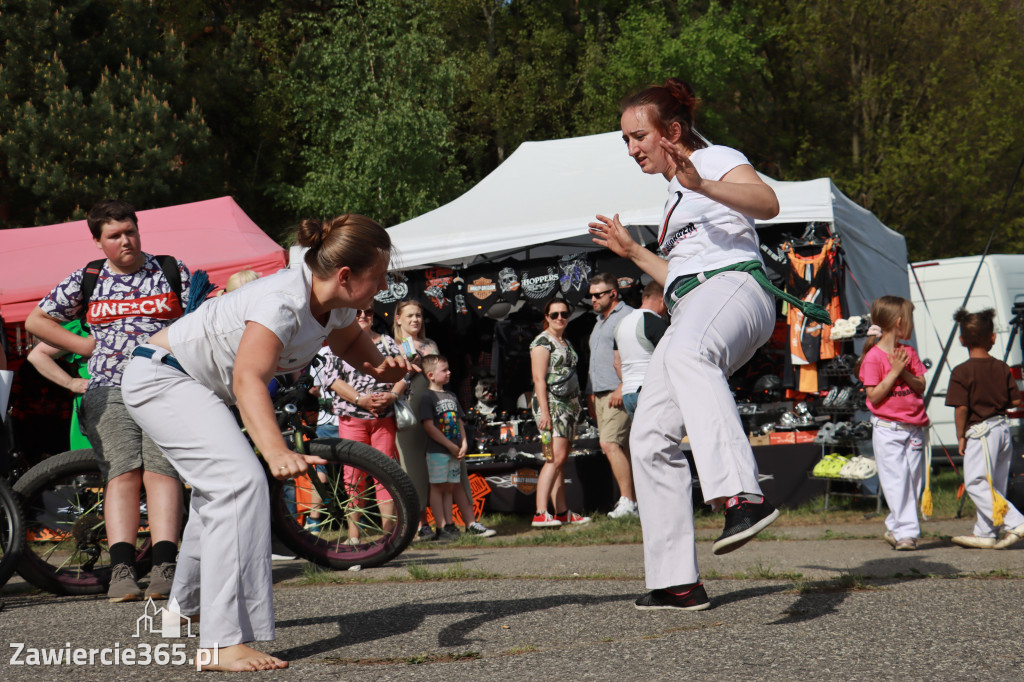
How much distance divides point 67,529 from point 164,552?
1.13 m

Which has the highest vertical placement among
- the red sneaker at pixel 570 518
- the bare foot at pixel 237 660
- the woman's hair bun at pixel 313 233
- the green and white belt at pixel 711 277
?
the woman's hair bun at pixel 313 233

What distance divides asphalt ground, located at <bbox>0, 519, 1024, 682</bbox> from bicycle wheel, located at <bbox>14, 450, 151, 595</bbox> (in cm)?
13

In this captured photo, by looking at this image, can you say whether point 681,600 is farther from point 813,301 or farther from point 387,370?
point 813,301

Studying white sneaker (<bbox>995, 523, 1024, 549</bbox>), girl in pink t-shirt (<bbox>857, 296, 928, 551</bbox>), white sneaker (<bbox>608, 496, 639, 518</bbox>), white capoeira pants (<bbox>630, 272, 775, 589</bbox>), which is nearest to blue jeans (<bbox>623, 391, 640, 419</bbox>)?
white sneaker (<bbox>608, 496, 639, 518</bbox>)

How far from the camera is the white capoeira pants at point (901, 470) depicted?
261 inches

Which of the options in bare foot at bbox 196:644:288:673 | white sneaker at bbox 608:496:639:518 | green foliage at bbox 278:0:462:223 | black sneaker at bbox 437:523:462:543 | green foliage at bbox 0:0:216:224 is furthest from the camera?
green foliage at bbox 278:0:462:223

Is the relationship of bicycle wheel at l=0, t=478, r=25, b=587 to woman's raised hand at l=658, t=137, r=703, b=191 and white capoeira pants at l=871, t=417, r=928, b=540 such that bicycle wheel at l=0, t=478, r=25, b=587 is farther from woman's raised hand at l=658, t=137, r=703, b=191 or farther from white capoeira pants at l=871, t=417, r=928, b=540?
white capoeira pants at l=871, t=417, r=928, b=540

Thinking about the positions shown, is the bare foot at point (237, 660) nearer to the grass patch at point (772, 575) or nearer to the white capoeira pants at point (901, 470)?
the grass patch at point (772, 575)

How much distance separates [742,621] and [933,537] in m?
4.06

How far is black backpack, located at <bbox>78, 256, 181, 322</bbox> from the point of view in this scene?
530 cm

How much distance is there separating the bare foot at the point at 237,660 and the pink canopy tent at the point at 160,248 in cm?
680

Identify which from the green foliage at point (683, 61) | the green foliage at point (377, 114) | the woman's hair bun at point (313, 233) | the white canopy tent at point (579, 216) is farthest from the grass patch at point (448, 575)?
the green foliage at point (683, 61)

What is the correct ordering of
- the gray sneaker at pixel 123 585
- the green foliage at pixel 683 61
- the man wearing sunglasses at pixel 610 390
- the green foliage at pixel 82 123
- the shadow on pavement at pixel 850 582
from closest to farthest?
the shadow on pavement at pixel 850 582
the gray sneaker at pixel 123 585
the man wearing sunglasses at pixel 610 390
the green foliage at pixel 82 123
the green foliage at pixel 683 61

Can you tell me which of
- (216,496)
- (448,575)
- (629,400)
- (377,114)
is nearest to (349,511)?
(448,575)
